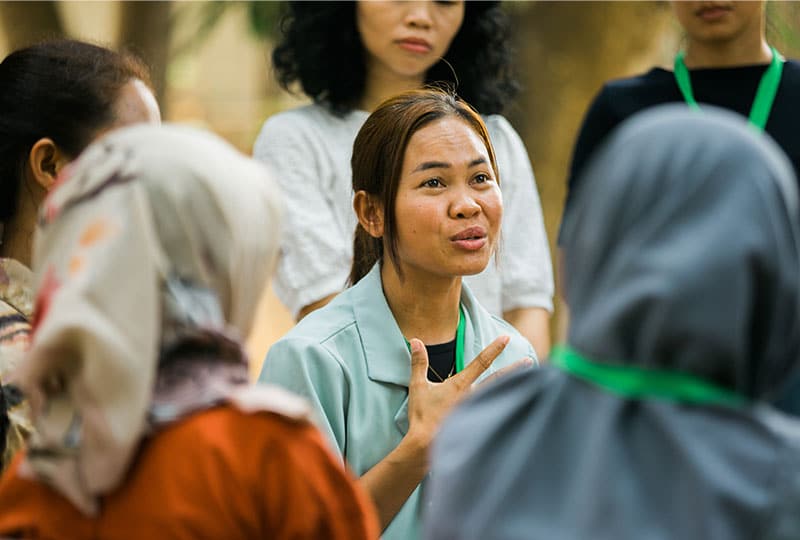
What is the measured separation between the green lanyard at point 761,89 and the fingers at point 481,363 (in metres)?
1.01

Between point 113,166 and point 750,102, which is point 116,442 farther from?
point 750,102

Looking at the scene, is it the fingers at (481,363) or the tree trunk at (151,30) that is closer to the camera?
the fingers at (481,363)

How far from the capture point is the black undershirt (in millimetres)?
3303

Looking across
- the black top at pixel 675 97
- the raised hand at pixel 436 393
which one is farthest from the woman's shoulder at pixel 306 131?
the raised hand at pixel 436 393

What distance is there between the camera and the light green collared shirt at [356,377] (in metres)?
3.06

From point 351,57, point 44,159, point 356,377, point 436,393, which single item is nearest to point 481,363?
point 436,393

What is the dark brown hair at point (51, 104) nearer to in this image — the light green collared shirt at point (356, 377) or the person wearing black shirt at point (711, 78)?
the light green collared shirt at point (356, 377)

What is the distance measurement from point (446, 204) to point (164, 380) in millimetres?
1422

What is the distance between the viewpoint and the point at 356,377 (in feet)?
10.3

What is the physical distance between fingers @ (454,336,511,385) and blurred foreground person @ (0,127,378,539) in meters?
0.96

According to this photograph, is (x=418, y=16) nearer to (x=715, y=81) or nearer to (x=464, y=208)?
(x=715, y=81)

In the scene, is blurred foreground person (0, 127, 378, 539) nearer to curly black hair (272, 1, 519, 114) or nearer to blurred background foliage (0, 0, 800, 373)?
curly black hair (272, 1, 519, 114)

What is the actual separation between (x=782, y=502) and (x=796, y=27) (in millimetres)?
5885

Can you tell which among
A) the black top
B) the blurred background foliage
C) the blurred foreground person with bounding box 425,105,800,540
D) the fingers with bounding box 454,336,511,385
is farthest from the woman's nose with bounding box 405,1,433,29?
the blurred background foliage
